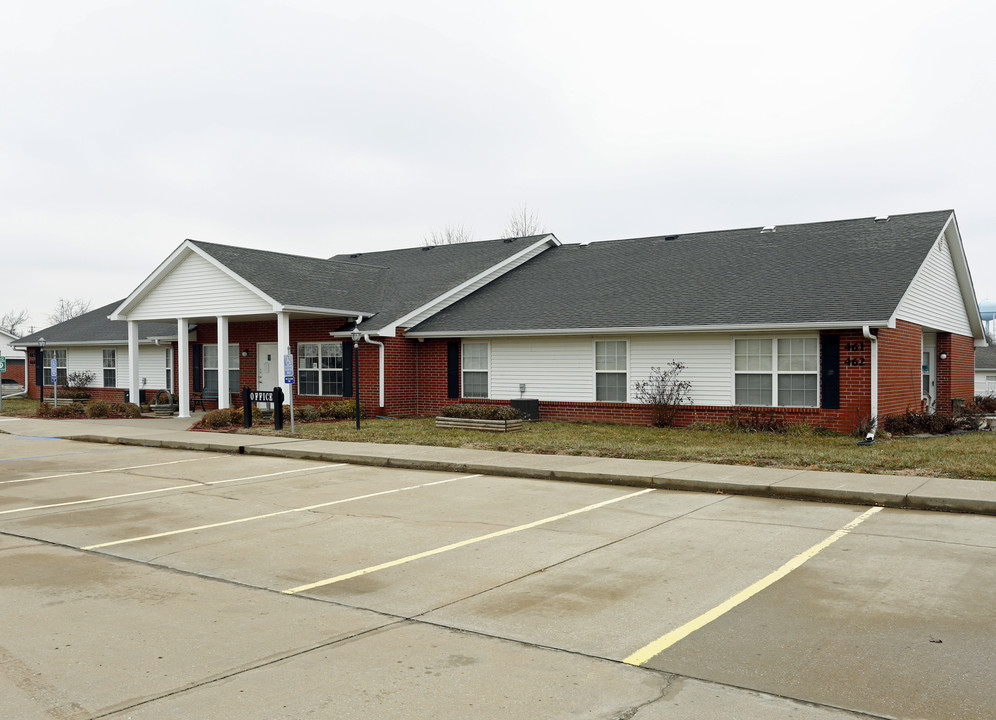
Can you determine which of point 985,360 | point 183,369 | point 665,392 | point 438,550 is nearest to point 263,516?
point 438,550

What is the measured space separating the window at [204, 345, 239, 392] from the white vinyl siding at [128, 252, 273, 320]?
351 centimetres

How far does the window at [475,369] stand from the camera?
24125 mm

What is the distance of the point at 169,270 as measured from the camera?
26.2m

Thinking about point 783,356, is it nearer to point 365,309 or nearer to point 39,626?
point 365,309

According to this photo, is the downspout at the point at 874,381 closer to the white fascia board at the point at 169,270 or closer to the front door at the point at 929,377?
the front door at the point at 929,377

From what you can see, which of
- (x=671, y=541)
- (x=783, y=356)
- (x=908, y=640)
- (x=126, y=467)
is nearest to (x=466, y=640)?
(x=908, y=640)

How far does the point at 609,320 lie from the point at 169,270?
14.3 m

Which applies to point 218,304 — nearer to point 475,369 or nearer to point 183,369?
point 183,369

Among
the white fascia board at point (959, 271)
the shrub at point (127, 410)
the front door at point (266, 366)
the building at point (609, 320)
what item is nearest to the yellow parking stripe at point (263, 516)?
the building at point (609, 320)

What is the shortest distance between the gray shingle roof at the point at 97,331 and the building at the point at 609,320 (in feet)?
13.8

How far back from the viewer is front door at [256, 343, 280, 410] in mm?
28312

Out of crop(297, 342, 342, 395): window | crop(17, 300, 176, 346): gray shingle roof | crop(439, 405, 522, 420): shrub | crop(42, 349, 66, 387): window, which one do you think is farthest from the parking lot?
crop(42, 349, 66, 387): window

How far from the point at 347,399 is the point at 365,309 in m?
2.81

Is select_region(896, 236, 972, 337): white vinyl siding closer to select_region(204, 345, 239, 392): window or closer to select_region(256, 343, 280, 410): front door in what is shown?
select_region(256, 343, 280, 410): front door
